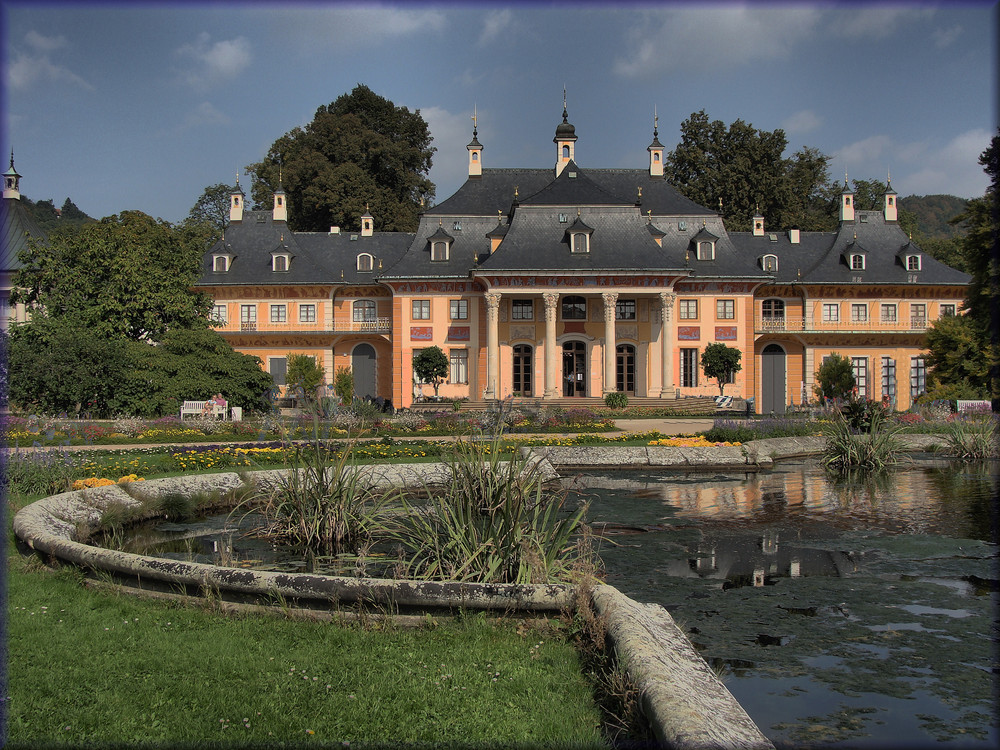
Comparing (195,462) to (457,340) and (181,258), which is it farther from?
(457,340)

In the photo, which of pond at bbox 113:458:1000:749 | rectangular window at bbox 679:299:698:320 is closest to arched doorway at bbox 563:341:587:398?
rectangular window at bbox 679:299:698:320

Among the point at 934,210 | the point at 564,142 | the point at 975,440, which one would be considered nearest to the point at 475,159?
the point at 564,142

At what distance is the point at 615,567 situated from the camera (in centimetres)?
775

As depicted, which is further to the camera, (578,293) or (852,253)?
(852,253)

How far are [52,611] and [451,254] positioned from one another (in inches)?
1504

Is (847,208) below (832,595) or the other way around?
the other way around

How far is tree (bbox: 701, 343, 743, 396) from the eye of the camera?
3772 cm

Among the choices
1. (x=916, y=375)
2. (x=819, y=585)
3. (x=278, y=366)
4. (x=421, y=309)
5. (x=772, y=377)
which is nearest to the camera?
(x=819, y=585)

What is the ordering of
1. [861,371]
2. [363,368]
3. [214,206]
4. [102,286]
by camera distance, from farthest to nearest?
[214,206]
[363,368]
[861,371]
[102,286]

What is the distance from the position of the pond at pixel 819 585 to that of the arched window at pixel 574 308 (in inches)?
1113

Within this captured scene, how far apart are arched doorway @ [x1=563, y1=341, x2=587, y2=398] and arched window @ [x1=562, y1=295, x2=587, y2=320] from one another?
1272 millimetres

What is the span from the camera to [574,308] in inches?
1622

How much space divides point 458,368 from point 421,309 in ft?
11.5

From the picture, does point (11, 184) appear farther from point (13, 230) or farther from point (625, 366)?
point (625, 366)
